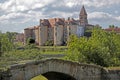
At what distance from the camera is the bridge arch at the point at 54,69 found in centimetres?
1923

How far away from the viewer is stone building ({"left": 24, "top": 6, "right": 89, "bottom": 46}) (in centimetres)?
12419

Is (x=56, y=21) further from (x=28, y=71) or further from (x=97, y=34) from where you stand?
(x=28, y=71)

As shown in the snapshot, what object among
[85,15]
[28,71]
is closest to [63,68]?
[28,71]

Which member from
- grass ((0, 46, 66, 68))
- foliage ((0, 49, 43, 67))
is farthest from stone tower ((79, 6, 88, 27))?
foliage ((0, 49, 43, 67))

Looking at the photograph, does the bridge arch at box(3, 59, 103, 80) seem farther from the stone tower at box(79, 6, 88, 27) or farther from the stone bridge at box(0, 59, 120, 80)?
the stone tower at box(79, 6, 88, 27)

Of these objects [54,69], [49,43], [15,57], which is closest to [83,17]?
[49,43]

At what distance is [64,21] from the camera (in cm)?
12788

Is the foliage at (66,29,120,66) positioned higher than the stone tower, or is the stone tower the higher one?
the stone tower

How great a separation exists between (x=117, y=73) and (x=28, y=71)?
600 cm

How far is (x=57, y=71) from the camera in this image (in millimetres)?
21000

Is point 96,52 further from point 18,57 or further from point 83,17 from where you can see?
point 83,17

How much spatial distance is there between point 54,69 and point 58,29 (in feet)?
343

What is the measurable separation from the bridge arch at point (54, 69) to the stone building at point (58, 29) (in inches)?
3838

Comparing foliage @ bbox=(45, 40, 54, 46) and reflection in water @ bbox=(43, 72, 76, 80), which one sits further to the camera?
foliage @ bbox=(45, 40, 54, 46)
